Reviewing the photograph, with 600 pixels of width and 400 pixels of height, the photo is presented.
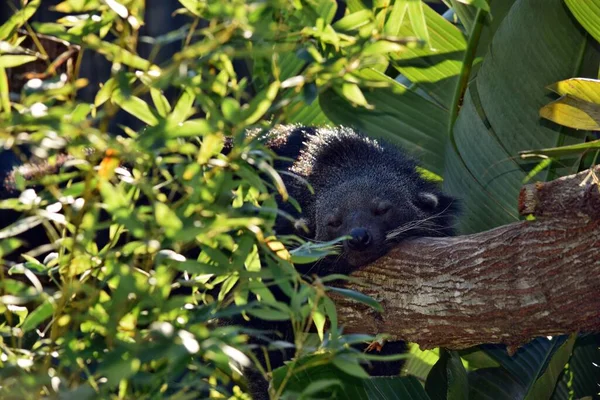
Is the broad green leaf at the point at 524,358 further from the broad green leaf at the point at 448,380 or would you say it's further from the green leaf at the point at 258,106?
the green leaf at the point at 258,106

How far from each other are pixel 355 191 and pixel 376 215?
0.42 feet

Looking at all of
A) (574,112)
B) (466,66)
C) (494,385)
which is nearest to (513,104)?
(466,66)

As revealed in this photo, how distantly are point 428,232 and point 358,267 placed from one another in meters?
0.61

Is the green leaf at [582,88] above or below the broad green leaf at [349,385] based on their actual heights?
above

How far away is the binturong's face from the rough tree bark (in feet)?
0.55

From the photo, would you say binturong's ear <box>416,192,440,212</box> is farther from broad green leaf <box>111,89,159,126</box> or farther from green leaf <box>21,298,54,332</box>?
green leaf <box>21,298,54,332</box>

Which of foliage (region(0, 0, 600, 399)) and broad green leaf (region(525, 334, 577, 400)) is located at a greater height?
foliage (region(0, 0, 600, 399))

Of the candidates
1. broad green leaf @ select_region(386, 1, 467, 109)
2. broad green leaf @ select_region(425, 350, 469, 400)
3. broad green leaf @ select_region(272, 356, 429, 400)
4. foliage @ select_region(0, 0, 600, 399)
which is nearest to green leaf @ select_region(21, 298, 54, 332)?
foliage @ select_region(0, 0, 600, 399)

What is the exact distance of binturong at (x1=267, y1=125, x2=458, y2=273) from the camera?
3.09 metres

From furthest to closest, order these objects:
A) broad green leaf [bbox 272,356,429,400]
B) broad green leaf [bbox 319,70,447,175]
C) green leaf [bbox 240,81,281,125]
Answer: broad green leaf [bbox 319,70,447,175] < broad green leaf [bbox 272,356,429,400] < green leaf [bbox 240,81,281,125]

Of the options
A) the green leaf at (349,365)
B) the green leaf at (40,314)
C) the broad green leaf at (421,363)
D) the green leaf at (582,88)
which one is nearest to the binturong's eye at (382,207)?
the green leaf at (582,88)

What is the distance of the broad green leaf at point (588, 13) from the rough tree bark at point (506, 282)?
1071 millimetres

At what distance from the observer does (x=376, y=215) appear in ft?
10.2

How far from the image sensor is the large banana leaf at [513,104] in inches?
138
